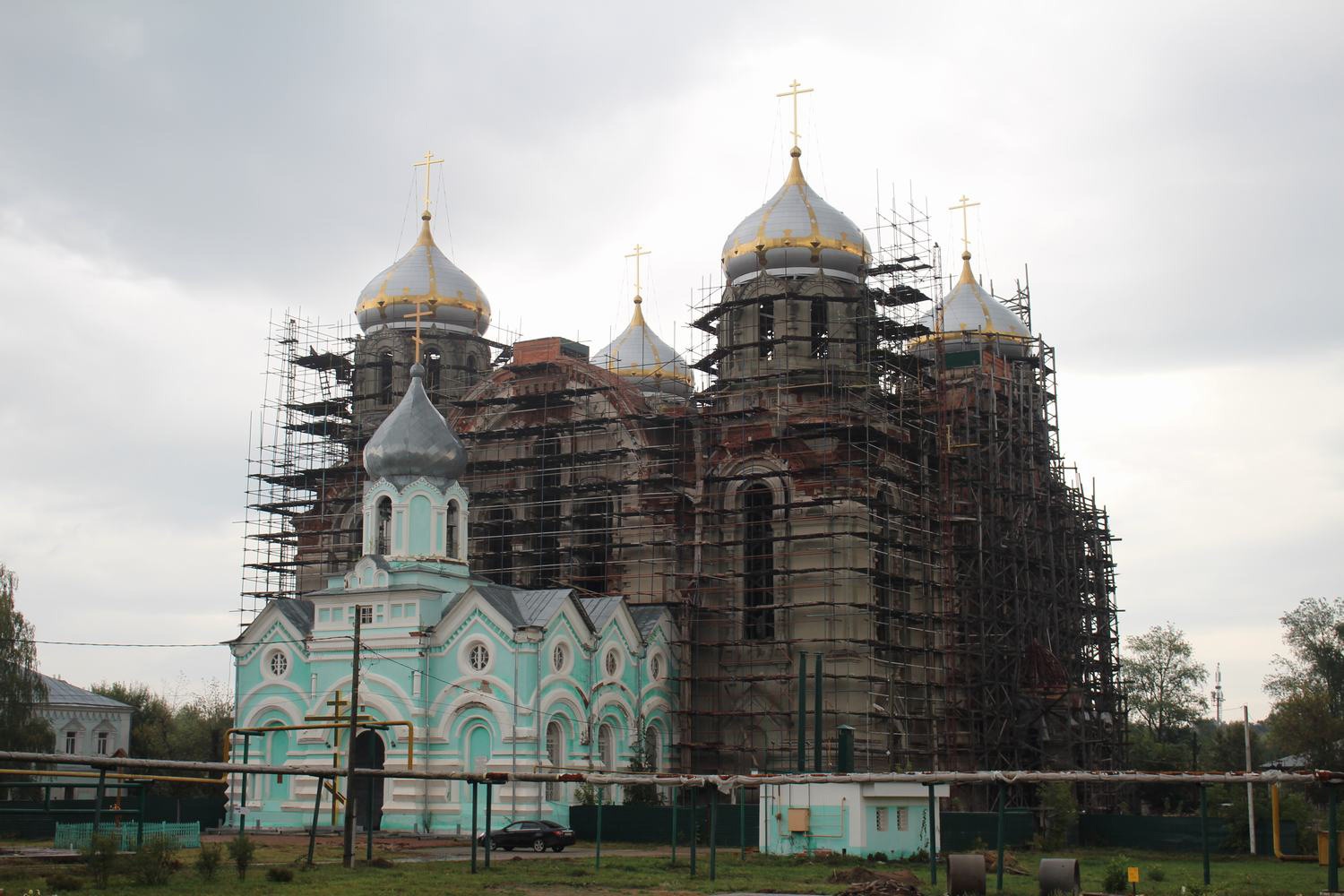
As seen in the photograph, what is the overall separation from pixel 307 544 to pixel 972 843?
71.4 ft

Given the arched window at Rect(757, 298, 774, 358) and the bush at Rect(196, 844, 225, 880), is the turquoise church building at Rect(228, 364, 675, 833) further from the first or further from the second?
the bush at Rect(196, 844, 225, 880)

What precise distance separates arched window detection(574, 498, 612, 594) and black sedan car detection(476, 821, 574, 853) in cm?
995

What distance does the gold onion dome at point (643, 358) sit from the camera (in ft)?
170

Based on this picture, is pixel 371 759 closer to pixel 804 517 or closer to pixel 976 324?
pixel 804 517

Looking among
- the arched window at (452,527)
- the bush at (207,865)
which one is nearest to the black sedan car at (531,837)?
the bush at (207,865)

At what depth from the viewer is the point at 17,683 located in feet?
139

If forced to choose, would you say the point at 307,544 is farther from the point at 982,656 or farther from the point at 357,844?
the point at 982,656

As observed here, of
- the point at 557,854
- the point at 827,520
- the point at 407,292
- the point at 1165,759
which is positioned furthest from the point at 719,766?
the point at 1165,759

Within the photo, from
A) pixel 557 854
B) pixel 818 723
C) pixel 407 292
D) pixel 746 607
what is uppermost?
pixel 407 292

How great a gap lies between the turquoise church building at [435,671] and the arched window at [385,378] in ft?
23.0

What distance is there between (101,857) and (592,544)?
69.0ft

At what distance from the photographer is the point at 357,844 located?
104 ft

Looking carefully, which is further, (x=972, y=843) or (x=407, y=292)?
(x=407, y=292)

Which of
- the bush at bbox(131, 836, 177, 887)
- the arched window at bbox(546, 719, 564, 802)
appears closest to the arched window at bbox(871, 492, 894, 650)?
the arched window at bbox(546, 719, 564, 802)
